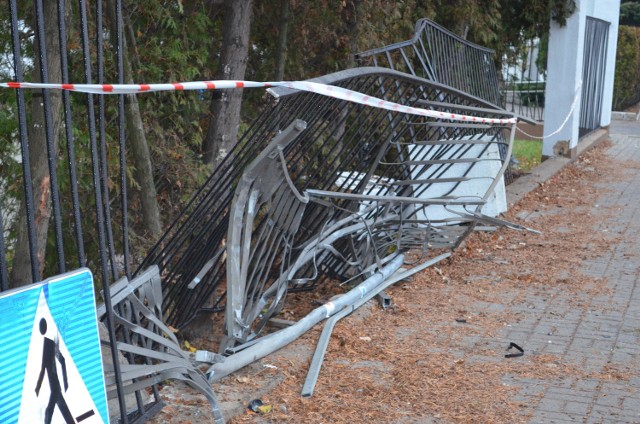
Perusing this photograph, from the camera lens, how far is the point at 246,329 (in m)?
4.55

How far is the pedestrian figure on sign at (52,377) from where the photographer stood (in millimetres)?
2578

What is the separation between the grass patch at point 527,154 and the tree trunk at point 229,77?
7.25 metres

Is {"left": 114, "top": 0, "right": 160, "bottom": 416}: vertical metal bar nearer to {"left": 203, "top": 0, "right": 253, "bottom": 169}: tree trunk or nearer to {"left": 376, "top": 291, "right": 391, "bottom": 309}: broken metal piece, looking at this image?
{"left": 376, "top": 291, "right": 391, "bottom": 309}: broken metal piece

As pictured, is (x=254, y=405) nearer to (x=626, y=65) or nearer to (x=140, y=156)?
(x=140, y=156)

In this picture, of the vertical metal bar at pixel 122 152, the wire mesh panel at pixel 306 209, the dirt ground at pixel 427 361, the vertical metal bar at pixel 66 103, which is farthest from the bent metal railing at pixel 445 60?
the vertical metal bar at pixel 66 103

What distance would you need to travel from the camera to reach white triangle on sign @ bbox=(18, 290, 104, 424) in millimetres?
2523

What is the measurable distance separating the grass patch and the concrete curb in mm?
694

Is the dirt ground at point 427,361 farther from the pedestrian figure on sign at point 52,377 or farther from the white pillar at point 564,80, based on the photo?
the white pillar at point 564,80

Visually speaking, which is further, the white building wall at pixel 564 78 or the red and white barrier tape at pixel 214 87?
the white building wall at pixel 564 78

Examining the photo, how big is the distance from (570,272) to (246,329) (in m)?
3.18

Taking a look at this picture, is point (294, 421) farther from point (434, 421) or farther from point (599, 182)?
point (599, 182)

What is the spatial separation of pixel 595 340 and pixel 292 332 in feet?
5.72

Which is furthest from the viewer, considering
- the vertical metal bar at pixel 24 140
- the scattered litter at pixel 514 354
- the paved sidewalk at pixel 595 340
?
the scattered litter at pixel 514 354

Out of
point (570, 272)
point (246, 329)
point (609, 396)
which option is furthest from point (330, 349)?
point (570, 272)
